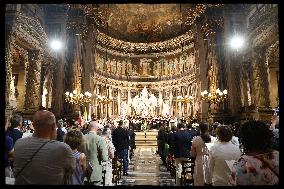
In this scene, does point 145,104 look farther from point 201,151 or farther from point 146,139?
point 201,151

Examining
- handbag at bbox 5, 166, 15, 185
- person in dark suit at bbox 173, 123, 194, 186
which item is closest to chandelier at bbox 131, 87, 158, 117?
person in dark suit at bbox 173, 123, 194, 186

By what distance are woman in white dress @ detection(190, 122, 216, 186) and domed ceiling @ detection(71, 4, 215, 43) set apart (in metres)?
22.4

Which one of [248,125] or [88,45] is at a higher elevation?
[88,45]

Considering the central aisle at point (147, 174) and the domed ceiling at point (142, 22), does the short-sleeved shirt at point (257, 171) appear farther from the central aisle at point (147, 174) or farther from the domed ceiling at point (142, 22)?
the domed ceiling at point (142, 22)

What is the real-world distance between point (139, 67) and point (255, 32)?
19.8 meters

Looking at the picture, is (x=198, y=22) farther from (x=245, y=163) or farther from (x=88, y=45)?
(x=245, y=163)

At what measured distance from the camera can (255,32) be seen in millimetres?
16266

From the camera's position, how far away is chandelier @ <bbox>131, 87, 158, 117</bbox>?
104 feet

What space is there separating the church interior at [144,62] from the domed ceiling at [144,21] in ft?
0.35

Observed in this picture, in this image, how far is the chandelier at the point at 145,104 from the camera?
31766 millimetres

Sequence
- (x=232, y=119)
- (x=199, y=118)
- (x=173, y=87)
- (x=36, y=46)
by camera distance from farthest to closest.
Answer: (x=173, y=87)
(x=199, y=118)
(x=232, y=119)
(x=36, y=46)

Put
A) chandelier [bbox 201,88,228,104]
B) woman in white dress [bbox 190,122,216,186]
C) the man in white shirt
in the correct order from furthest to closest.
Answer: chandelier [bbox 201,88,228,104] → woman in white dress [bbox 190,122,216,186] → the man in white shirt

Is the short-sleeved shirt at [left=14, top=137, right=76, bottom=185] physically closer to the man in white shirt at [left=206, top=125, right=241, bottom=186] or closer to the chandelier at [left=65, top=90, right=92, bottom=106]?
the man in white shirt at [left=206, top=125, right=241, bottom=186]

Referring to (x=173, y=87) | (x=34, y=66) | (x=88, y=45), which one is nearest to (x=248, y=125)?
(x=34, y=66)
